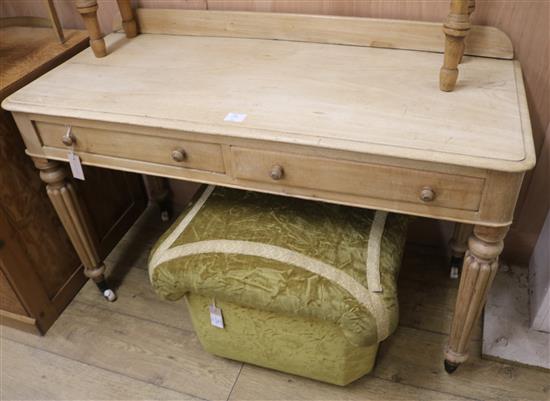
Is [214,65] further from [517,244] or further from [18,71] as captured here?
[517,244]

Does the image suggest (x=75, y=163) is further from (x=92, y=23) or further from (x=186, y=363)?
(x=186, y=363)

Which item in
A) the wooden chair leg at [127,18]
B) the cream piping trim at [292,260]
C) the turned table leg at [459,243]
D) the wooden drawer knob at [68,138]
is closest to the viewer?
the cream piping trim at [292,260]

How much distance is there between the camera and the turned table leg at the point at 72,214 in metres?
1.30

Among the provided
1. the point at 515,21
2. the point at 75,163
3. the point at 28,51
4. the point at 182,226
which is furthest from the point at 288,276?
the point at 28,51

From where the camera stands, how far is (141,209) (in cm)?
196

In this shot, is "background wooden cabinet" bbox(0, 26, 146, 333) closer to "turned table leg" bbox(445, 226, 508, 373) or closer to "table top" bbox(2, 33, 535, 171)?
"table top" bbox(2, 33, 535, 171)

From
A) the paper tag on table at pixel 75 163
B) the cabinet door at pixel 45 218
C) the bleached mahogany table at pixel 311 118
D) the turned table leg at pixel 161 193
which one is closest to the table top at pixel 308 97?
the bleached mahogany table at pixel 311 118

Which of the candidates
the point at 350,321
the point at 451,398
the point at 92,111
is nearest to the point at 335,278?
the point at 350,321

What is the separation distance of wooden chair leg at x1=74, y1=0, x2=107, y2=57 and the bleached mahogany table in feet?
0.13

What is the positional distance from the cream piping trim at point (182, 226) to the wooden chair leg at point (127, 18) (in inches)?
20.9

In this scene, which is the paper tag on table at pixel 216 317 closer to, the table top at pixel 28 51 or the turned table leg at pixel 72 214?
the turned table leg at pixel 72 214

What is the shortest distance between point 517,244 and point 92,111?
1.33m

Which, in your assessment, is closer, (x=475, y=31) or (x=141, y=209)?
(x=475, y=31)

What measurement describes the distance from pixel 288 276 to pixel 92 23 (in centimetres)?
86
